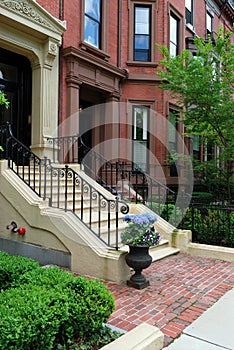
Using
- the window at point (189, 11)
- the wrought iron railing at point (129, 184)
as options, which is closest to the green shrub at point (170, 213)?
the wrought iron railing at point (129, 184)

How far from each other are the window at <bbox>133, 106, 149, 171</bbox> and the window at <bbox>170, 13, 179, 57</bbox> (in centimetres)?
305

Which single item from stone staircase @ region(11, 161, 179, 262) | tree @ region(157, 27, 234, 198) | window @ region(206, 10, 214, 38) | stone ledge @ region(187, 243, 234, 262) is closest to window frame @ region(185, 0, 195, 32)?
window @ region(206, 10, 214, 38)

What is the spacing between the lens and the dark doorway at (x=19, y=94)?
8594mm

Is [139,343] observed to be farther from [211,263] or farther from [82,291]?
[211,263]

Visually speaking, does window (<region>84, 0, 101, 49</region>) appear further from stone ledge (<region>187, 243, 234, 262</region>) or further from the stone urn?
the stone urn

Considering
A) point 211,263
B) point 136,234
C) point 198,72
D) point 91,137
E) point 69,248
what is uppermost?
point 198,72

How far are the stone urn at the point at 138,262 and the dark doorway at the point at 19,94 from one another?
5.49 m

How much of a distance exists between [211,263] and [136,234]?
221 centimetres

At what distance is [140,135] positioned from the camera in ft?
36.2

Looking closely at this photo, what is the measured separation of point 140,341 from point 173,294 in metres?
1.70

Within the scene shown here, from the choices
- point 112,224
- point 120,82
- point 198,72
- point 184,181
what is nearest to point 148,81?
point 120,82

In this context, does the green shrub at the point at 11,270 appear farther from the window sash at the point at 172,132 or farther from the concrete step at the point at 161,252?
the window sash at the point at 172,132

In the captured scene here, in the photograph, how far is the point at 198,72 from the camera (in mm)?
8578

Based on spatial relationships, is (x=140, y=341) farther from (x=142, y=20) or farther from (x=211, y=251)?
(x=142, y=20)
